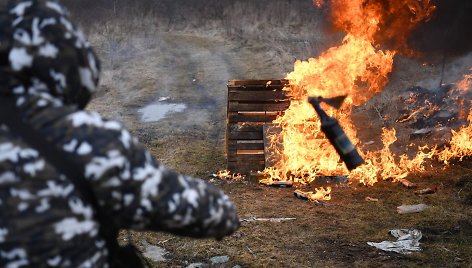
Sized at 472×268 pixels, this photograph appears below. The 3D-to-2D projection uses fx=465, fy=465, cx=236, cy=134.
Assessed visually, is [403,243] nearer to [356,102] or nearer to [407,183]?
[407,183]

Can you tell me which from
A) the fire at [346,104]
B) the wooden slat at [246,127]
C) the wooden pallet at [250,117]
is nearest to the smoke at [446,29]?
the fire at [346,104]

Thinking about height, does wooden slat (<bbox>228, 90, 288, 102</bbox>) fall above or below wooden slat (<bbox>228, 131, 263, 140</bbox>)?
above

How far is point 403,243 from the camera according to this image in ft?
18.2

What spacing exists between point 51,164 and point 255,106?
278 inches

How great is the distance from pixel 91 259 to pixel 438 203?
19.9ft

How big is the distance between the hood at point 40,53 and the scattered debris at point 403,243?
4.71 meters

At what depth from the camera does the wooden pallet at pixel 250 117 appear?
26.9 feet

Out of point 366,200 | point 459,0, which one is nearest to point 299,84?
point 366,200

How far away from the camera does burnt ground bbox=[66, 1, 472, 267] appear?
18.0ft

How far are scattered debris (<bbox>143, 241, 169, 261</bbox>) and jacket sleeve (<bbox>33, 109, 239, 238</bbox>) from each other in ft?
12.5

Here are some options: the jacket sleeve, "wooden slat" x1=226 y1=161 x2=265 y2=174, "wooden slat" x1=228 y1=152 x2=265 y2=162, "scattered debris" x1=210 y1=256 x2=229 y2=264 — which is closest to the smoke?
"wooden slat" x1=228 y1=152 x2=265 y2=162

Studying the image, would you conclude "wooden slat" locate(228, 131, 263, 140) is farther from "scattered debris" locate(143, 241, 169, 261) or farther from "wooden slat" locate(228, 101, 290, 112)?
"scattered debris" locate(143, 241, 169, 261)

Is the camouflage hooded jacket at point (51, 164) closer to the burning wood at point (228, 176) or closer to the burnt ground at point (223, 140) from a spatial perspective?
the burnt ground at point (223, 140)

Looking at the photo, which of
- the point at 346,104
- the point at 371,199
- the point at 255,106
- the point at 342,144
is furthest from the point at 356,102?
the point at 342,144
